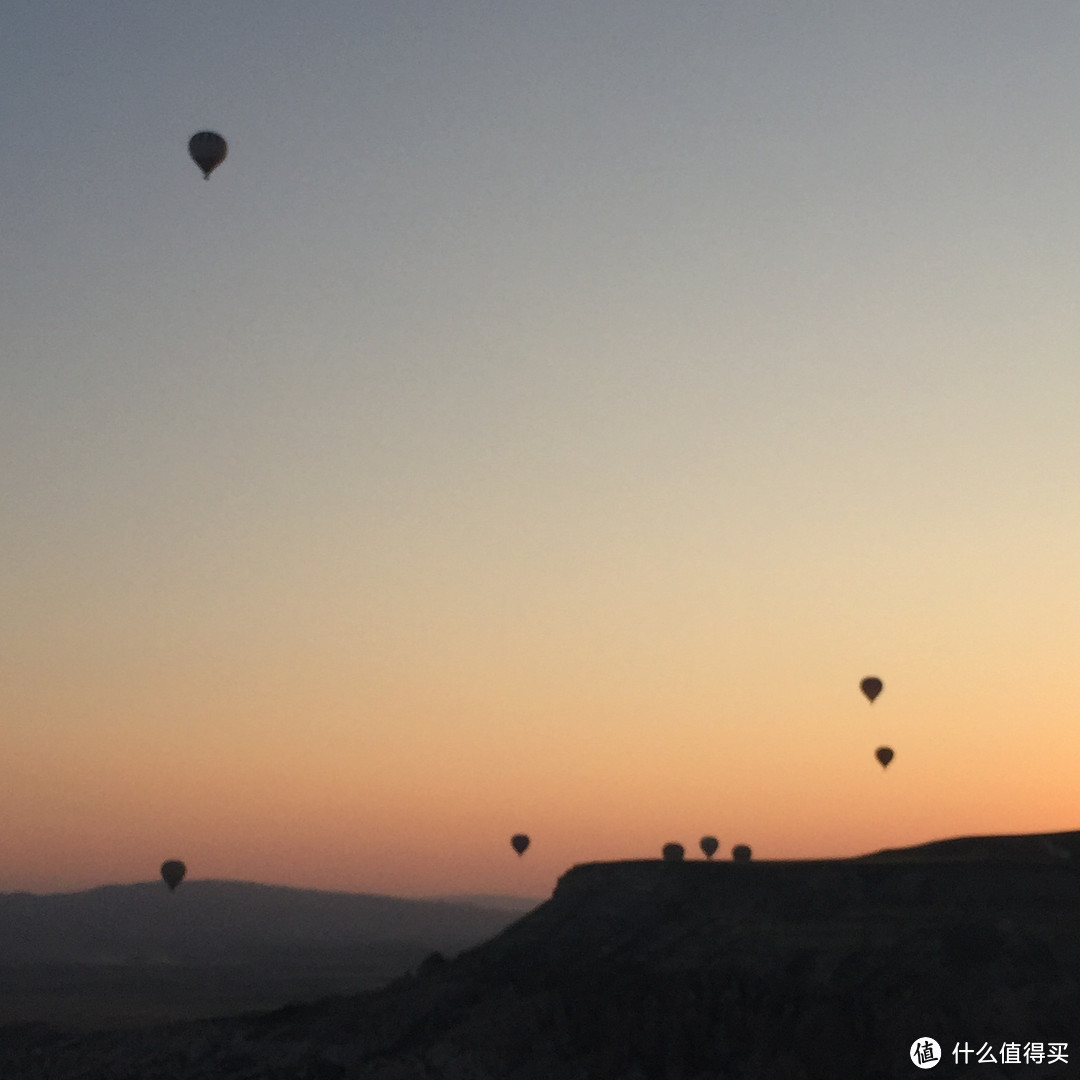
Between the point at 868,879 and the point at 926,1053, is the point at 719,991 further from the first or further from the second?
the point at 868,879

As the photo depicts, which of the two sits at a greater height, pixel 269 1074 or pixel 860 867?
pixel 860 867

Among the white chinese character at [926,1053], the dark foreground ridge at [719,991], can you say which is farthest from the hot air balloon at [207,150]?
the white chinese character at [926,1053]

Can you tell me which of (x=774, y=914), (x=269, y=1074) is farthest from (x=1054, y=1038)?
(x=269, y=1074)

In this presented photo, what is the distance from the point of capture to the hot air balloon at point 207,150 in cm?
7744

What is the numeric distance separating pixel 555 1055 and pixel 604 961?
8.07m

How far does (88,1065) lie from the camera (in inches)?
2591

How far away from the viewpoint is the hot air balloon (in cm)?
7744

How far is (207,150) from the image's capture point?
77.6 metres

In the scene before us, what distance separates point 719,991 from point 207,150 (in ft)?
158

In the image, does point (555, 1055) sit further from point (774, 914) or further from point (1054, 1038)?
point (1054, 1038)

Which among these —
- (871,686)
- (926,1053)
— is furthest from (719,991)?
(871,686)

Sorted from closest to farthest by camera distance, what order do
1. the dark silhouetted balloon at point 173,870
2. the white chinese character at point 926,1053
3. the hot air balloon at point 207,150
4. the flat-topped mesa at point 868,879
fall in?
the white chinese character at point 926,1053, the flat-topped mesa at point 868,879, the hot air balloon at point 207,150, the dark silhouetted balloon at point 173,870

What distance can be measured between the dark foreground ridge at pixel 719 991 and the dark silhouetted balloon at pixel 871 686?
19.8 m

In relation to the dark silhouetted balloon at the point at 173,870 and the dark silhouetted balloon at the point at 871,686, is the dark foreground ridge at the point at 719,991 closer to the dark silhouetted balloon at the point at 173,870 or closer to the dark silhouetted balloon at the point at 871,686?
the dark silhouetted balloon at the point at 871,686
